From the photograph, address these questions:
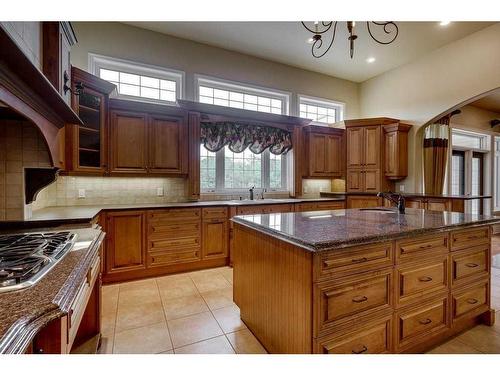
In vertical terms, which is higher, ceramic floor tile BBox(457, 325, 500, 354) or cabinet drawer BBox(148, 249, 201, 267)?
cabinet drawer BBox(148, 249, 201, 267)

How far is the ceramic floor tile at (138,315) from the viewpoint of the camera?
222 cm

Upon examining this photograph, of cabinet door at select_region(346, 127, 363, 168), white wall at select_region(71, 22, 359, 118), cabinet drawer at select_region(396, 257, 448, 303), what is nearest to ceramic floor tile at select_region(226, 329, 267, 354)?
cabinet drawer at select_region(396, 257, 448, 303)

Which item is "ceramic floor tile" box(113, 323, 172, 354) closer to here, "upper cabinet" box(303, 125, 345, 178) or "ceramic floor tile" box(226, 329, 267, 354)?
"ceramic floor tile" box(226, 329, 267, 354)

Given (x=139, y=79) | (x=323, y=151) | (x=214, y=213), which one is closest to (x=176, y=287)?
(x=214, y=213)

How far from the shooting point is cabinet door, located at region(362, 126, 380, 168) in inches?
197

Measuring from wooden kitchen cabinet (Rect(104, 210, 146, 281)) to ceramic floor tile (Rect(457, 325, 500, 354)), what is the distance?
334 cm

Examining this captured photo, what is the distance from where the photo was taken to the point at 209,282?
3188mm

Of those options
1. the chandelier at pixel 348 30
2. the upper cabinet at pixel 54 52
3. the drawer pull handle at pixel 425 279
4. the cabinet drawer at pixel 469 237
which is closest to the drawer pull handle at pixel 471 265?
the cabinet drawer at pixel 469 237

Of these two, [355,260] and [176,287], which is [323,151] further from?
[355,260]

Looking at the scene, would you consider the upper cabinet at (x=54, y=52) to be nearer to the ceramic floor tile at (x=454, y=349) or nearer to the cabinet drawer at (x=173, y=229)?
the cabinet drawer at (x=173, y=229)

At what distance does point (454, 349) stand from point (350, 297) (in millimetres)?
1143

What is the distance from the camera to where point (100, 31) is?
3.66 m
